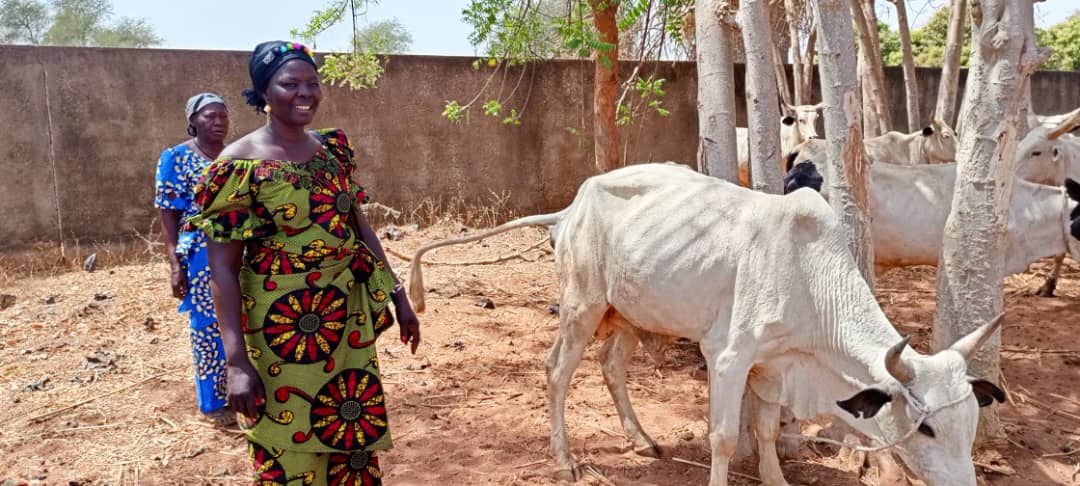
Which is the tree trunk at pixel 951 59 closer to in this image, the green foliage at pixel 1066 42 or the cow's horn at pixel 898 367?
the cow's horn at pixel 898 367

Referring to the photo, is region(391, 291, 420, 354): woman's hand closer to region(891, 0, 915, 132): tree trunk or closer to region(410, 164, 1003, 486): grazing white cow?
region(410, 164, 1003, 486): grazing white cow

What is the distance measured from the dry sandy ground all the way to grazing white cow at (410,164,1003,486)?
535 millimetres

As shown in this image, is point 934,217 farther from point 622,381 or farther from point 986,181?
point 622,381

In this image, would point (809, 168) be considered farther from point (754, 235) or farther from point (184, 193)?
point (184, 193)

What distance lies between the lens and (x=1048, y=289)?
7.19 meters

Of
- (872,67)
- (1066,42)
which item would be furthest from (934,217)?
(1066,42)

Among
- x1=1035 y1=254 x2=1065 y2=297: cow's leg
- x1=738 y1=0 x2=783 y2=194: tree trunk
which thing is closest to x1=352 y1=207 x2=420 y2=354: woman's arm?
x1=738 y1=0 x2=783 y2=194: tree trunk

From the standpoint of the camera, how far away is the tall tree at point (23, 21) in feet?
71.3

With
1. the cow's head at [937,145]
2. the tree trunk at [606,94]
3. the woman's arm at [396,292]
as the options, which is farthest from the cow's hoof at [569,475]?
the cow's head at [937,145]

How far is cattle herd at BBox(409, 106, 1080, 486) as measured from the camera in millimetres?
2881

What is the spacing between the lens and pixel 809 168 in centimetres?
598

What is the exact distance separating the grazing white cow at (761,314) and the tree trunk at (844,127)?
0.41 metres

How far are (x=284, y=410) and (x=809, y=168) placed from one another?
458 cm

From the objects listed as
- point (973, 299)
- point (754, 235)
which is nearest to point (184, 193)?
point (754, 235)
